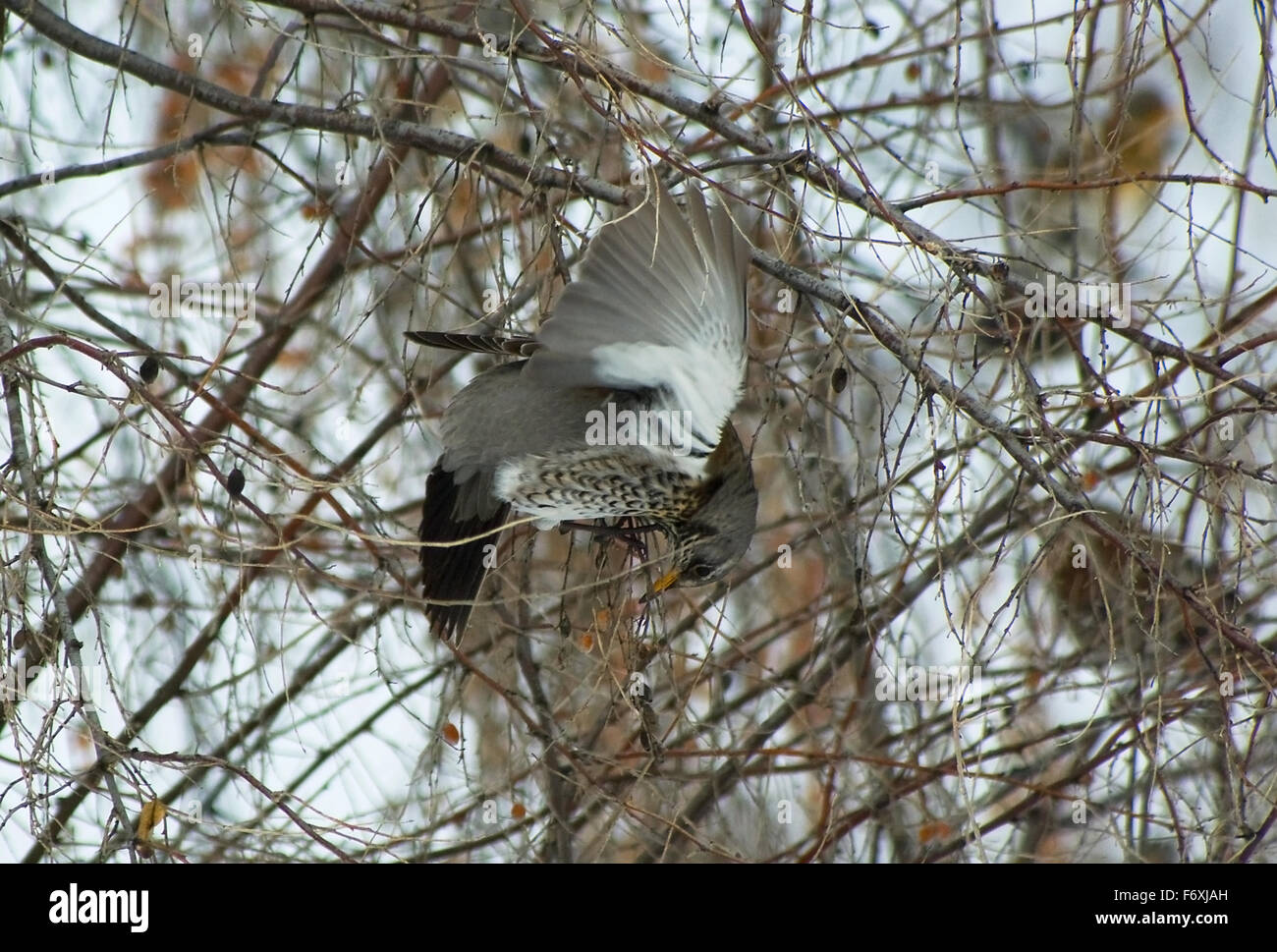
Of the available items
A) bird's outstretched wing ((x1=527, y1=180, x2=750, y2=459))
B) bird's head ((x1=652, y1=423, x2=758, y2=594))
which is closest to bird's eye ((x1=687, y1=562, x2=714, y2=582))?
bird's head ((x1=652, y1=423, x2=758, y2=594))

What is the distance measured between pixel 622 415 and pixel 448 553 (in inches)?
28.3

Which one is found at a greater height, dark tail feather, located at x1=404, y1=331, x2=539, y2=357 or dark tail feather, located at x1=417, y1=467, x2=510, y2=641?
dark tail feather, located at x1=404, y1=331, x2=539, y2=357

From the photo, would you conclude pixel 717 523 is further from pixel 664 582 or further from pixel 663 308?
pixel 663 308

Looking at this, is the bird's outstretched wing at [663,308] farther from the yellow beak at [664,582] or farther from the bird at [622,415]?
the yellow beak at [664,582]

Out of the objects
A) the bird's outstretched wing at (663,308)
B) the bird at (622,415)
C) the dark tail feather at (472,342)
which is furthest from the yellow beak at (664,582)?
the dark tail feather at (472,342)

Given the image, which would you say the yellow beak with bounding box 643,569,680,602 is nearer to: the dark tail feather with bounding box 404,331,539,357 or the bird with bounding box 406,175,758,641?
the bird with bounding box 406,175,758,641

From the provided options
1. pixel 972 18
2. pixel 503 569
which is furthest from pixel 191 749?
pixel 972 18

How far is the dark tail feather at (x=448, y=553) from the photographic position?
11.9ft

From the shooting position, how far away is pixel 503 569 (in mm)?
4008

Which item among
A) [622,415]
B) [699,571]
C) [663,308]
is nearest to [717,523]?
[699,571]

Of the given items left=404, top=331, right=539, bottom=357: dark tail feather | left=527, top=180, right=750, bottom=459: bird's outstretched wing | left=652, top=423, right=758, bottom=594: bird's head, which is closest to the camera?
left=527, top=180, right=750, bottom=459: bird's outstretched wing

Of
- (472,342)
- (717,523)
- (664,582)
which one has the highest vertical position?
(472,342)

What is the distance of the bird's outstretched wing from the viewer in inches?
113

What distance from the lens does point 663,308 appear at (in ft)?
9.73
